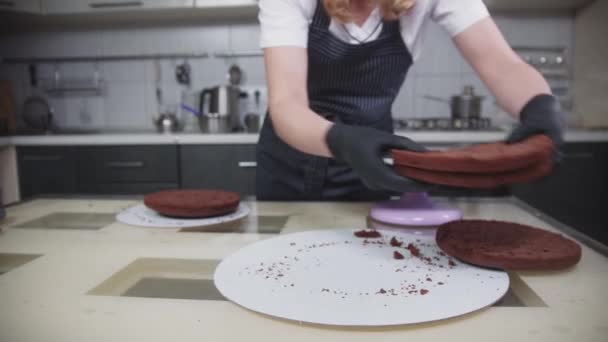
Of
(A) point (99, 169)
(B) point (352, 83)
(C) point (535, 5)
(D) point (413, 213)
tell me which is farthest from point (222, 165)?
(C) point (535, 5)

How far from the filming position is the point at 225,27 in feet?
7.78

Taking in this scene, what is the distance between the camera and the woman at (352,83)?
63cm

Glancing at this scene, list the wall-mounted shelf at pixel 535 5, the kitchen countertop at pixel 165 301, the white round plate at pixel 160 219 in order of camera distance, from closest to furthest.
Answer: the kitchen countertop at pixel 165 301, the white round plate at pixel 160 219, the wall-mounted shelf at pixel 535 5

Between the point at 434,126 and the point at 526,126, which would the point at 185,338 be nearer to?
the point at 526,126

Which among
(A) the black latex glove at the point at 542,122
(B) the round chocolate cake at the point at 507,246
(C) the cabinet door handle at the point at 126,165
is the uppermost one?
(A) the black latex glove at the point at 542,122

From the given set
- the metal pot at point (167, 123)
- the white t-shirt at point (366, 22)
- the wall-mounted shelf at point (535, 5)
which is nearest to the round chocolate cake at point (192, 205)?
the white t-shirt at point (366, 22)

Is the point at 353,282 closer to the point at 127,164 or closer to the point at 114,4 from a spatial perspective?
the point at 127,164

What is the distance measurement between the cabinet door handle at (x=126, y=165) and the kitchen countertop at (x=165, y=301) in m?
1.25

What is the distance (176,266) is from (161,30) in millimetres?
2078

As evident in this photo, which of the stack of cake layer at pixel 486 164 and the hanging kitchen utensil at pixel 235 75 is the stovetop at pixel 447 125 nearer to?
the hanging kitchen utensil at pixel 235 75

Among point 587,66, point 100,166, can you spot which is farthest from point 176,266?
point 587,66

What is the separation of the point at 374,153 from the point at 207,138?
4.64 feet

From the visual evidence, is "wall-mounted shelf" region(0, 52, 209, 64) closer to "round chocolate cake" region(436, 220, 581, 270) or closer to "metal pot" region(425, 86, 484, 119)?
"metal pot" region(425, 86, 484, 119)

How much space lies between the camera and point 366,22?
0.98m
